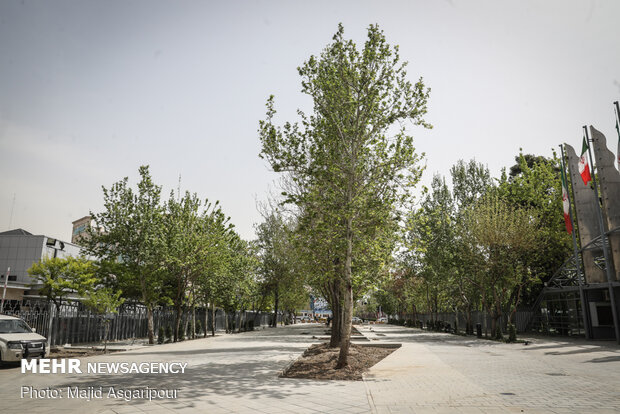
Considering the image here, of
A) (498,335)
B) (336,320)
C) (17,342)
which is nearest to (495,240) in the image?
(498,335)

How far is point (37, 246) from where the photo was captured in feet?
195

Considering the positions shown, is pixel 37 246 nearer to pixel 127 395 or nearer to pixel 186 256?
pixel 186 256

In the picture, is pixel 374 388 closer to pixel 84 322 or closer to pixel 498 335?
pixel 498 335

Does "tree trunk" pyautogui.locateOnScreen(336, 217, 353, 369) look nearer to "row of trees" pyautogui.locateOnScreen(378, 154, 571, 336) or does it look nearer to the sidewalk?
the sidewalk

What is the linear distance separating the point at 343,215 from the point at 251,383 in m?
5.54

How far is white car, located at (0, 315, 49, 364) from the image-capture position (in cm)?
1426

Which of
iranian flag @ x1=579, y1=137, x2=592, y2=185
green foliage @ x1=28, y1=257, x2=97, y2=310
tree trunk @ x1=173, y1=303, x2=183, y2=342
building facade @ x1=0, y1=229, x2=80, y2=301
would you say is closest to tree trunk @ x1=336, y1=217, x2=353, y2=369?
green foliage @ x1=28, y1=257, x2=97, y2=310

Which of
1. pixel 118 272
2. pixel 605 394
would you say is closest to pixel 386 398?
pixel 605 394

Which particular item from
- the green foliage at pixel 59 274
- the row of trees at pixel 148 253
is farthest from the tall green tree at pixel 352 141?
the green foliage at pixel 59 274

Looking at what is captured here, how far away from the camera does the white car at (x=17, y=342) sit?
14258 millimetres

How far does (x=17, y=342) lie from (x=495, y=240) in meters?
27.5

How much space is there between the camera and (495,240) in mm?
28625

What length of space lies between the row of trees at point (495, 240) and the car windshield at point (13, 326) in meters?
18.4

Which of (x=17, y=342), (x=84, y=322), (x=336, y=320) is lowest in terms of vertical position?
(x=84, y=322)
